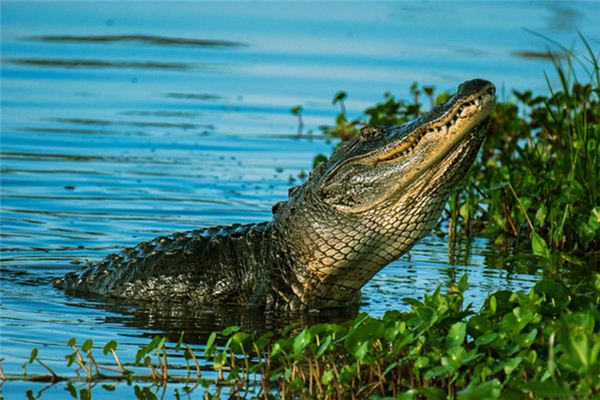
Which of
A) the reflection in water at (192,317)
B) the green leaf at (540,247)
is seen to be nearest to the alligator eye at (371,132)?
the reflection in water at (192,317)

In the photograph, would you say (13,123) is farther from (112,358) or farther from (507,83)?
(112,358)

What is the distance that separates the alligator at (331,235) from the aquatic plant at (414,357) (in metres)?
1.32

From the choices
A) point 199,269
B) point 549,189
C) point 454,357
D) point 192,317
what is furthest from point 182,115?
point 454,357

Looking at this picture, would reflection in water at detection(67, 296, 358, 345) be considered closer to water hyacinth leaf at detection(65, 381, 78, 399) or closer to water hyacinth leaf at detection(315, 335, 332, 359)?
water hyacinth leaf at detection(65, 381, 78, 399)

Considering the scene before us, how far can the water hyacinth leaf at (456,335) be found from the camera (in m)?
4.95

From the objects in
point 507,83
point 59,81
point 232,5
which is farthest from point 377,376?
point 232,5

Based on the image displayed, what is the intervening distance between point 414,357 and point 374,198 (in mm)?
1978

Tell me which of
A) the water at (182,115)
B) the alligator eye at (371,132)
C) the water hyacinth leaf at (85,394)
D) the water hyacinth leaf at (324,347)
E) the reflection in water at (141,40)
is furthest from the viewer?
the reflection in water at (141,40)

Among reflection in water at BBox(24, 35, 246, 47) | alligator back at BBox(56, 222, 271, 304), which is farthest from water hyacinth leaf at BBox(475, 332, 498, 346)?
reflection in water at BBox(24, 35, 246, 47)

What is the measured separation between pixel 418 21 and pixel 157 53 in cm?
563

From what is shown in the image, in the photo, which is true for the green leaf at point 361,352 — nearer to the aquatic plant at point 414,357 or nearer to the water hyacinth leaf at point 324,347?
the aquatic plant at point 414,357

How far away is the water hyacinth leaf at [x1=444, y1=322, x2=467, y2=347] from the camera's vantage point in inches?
195

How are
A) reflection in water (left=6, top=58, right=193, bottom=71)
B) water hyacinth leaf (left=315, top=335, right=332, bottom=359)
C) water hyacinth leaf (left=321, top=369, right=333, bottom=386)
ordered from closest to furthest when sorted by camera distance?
1. water hyacinth leaf (left=321, top=369, right=333, bottom=386)
2. water hyacinth leaf (left=315, top=335, right=332, bottom=359)
3. reflection in water (left=6, top=58, right=193, bottom=71)

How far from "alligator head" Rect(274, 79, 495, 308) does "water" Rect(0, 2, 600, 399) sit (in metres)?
0.38
